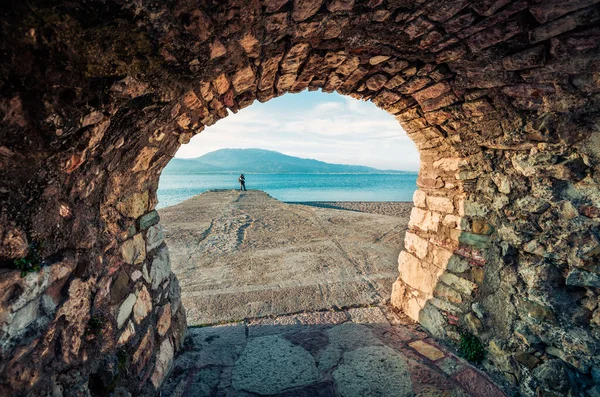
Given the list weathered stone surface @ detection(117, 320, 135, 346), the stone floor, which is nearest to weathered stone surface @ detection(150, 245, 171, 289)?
weathered stone surface @ detection(117, 320, 135, 346)

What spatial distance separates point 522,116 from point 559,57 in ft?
1.84

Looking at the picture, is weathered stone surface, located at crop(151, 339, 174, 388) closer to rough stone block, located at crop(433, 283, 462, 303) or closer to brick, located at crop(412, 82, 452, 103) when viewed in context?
rough stone block, located at crop(433, 283, 462, 303)

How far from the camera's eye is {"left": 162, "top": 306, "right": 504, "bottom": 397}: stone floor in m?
2.54

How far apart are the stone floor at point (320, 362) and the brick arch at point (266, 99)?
306 millimetres

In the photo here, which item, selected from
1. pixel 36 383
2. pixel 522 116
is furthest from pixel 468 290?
pixel 36 383

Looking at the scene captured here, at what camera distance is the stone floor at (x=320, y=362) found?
2539 mm

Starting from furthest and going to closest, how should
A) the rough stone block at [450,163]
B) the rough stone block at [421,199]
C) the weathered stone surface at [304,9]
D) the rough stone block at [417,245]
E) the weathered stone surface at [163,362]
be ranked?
the rough stone block at [421,199] < the rough stone block at [417,245] < the rough stone block at [450,163] < the weathered stone surface at [163,362] < the weathered stone surface at [304,9]

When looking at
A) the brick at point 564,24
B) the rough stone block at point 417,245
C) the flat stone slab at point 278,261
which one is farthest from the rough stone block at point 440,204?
the brick at point 564,24

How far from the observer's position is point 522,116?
2.42 m

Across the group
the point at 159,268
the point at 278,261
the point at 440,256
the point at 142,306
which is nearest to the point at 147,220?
the point at 159,268

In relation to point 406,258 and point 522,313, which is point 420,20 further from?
point 406,258

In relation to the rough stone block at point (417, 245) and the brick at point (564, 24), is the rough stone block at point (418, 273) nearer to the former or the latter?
the rough stone block at point (417, 245)

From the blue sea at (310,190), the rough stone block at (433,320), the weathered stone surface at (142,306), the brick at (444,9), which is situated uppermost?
the brick at (444,9)

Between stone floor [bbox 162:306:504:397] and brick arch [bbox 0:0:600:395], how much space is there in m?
0.31
